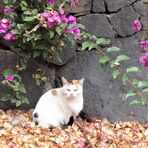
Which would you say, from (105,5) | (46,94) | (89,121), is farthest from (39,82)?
(105,5)

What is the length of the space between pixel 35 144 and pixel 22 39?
103 centimetres

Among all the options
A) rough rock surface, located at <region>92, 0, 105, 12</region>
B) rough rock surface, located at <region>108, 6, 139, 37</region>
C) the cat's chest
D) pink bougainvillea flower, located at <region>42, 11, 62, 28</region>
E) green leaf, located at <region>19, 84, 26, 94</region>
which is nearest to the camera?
pink bougainvillea flower, located at <region>42, 11, 62, 28</region>

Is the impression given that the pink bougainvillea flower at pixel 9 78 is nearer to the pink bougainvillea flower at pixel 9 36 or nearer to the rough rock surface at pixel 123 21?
the pink bougainvillea flower at pixel 9 36

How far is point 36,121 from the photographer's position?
4.28 m

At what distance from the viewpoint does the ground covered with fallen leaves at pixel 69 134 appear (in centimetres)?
402

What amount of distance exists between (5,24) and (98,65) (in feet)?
3.70

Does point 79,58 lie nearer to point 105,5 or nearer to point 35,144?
point 105,5

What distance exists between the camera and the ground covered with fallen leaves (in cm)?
402

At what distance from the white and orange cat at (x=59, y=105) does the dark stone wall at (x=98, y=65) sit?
0.38m

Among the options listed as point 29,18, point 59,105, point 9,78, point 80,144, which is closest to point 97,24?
point 29,18

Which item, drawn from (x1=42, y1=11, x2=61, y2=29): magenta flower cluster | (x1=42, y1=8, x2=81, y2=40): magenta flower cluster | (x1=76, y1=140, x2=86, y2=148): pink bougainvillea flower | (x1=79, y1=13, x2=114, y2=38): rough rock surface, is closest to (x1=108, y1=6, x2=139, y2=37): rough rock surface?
(x1=79, y1=13, x2=114, y2=38): rough rock surface

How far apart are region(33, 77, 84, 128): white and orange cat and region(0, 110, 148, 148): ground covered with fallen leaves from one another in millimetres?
83

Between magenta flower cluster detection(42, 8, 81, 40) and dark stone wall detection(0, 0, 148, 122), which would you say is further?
dark stone wall detection(0, 0, 148, 122)

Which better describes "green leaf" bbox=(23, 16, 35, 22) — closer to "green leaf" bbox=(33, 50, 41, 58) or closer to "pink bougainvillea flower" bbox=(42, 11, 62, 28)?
"pink bougainvillea flower" bbox=(42, 11, 62, 28)
